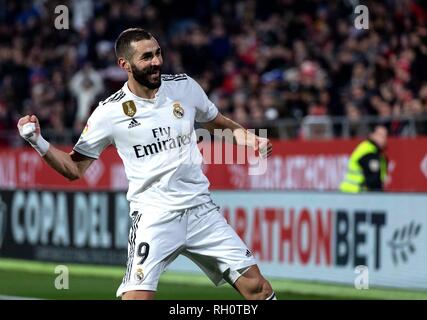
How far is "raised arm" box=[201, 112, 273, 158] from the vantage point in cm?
882

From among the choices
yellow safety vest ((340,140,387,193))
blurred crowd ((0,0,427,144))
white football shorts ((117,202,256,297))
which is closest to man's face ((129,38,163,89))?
white football shorts ((117,202,256,297))

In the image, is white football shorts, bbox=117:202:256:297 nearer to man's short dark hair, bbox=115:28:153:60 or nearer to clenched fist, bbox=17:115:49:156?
clenched fist, bbox=17:115:49:156

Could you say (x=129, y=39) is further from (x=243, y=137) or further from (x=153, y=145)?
(x=243, y=137)

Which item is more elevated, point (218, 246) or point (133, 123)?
point (133, 123)

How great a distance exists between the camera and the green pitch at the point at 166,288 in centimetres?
1364

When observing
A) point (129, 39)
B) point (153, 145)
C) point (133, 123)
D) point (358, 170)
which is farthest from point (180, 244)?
point (358, 170)

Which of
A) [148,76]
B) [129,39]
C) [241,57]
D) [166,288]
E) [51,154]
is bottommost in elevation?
[166,288]

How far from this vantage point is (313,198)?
15.4 metres

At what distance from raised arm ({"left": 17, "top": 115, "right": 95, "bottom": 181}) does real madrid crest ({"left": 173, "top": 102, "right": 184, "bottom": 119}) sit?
71cm

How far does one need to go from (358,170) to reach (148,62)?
8.18 m

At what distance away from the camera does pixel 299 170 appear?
18797 millimetres

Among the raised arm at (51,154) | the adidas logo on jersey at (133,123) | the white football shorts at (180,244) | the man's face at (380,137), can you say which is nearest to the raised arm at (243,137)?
the white football shorts at (180,244)

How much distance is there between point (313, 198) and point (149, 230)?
696 cm

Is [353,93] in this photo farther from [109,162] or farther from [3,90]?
[3,90]
